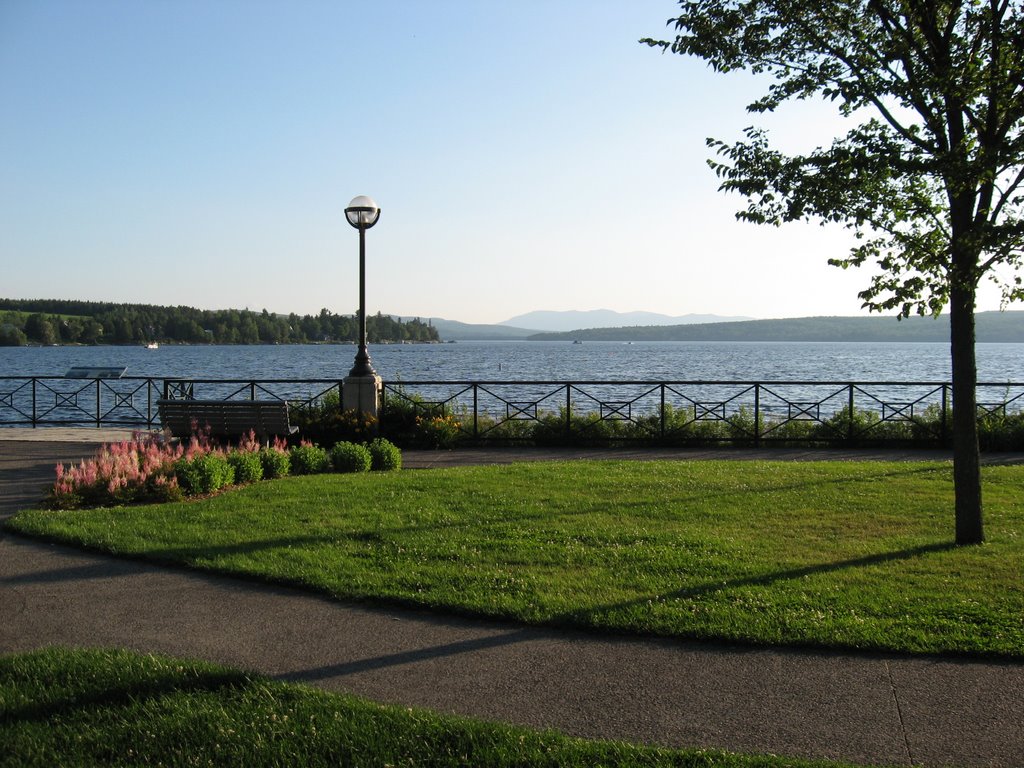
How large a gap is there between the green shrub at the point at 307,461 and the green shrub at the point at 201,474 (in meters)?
1.41

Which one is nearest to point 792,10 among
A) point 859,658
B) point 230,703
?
point 859,658

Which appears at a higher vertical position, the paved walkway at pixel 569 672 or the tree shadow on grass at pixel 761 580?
the tree shadow on grass at pixel 761 580

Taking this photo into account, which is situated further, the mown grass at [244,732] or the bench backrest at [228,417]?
the bench backrest at [228,417]

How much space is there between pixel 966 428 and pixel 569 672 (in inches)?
178

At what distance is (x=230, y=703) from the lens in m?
4.20

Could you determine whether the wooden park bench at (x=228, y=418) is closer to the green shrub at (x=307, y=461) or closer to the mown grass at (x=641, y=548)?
the green shrub at (x=307, y=461)

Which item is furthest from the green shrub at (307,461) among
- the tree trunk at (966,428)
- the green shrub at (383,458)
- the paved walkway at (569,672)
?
the tree trunk at (966,428)

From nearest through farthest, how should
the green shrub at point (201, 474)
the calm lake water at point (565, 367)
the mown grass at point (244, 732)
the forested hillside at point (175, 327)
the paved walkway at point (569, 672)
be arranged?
the mown grass at point (244, 732), the paved walkway at point (569, 672), the green shrub at point (201, 474), the calm lake water at point (565, 367), the forested hillside at point (175, 327)

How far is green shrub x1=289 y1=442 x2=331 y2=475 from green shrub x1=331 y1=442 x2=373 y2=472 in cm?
18

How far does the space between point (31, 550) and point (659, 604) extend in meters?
5.35

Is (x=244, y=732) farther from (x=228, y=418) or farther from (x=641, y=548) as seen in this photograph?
(x=228, y=418)

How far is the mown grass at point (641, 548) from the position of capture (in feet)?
18.0

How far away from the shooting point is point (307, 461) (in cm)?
1162

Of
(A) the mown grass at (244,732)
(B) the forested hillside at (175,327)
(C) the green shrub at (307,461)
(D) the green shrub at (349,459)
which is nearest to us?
(A) the mown grass at (244,732)
